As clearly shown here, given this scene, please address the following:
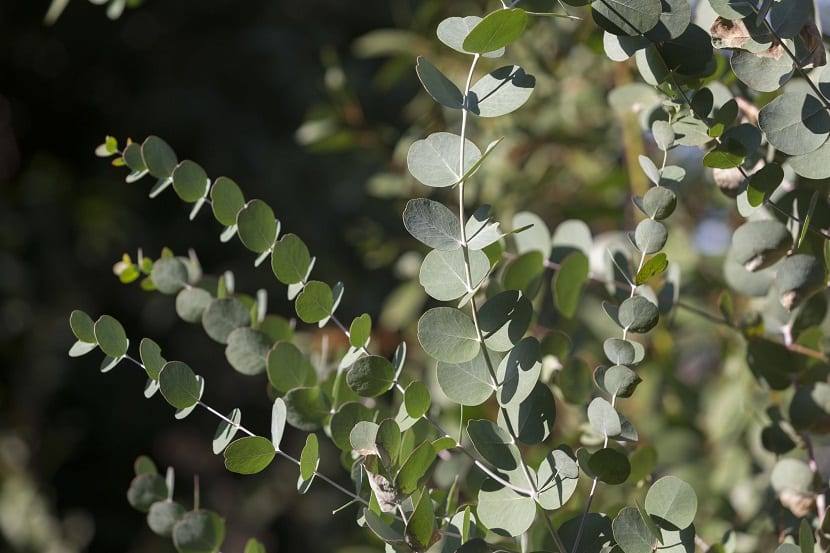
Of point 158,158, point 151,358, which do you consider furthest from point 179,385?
point 158,158

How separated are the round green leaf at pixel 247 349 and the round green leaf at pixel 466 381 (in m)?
0.11

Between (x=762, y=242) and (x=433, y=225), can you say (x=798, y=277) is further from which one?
(x=433, y=225)

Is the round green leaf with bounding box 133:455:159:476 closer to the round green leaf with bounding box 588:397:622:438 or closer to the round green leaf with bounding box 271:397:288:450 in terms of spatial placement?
the round green leaf with bounding box 271:397:288:450

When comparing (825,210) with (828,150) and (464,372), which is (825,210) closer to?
(828,150)

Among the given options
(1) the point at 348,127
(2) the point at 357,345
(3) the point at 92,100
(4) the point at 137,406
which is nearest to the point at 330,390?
(2) the point at 357,345

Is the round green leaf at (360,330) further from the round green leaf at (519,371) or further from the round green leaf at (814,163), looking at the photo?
the round green leaf at (814,163)

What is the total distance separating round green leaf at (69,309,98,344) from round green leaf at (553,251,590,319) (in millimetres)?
225

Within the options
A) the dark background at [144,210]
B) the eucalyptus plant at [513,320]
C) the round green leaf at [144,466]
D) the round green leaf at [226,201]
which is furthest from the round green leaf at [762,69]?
the dark background at [144,210]

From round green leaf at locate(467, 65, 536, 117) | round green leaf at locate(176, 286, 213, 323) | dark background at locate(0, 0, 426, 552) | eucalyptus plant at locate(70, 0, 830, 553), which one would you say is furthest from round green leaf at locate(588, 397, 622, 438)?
dark background at locate(0, 0, 426, 552)

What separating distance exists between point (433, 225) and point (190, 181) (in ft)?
0.46

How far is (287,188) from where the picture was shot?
1.74 metres

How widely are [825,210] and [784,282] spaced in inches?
1.3

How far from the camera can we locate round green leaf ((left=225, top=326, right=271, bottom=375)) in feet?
1.33

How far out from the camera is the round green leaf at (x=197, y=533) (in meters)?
0.38
